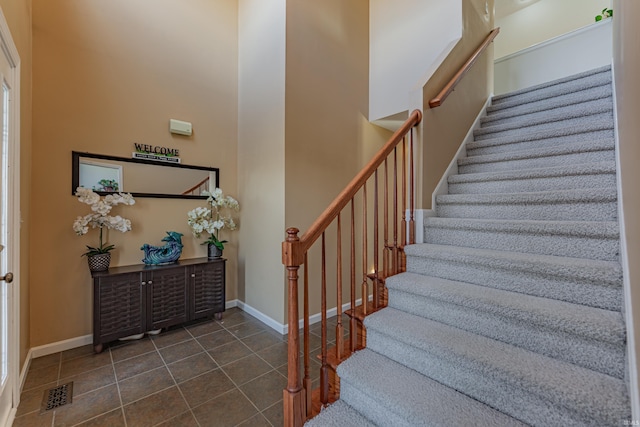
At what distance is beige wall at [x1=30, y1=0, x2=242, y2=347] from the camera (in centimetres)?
247

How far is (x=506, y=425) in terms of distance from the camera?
108 centimetres

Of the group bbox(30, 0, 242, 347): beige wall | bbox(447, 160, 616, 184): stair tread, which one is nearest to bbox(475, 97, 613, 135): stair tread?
bbox(447, 160, 616, 184): stair tread

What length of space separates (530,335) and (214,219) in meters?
3.20

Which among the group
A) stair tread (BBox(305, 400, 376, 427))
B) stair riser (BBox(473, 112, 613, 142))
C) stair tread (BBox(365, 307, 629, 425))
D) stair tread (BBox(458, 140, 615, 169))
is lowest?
stair tread (BBox(305, 400, 376, 427))

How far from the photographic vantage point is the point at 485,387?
46.9 inches

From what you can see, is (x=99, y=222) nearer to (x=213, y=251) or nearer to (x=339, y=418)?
(x=213, y=251)

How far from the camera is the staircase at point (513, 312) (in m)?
1.11

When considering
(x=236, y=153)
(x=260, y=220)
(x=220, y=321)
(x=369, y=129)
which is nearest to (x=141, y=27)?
(x=236, y=153)

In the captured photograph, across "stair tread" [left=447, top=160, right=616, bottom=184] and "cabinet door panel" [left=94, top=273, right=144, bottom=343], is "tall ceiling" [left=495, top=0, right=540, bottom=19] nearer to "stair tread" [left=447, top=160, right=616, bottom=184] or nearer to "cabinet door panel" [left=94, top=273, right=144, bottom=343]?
"stair tread" [left=447, top=160, right=616, bottom=184]

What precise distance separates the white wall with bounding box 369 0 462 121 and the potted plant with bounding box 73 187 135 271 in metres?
3.29

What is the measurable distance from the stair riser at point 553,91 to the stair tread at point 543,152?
3.39ft

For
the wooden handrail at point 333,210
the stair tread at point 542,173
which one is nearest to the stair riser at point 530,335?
the wooden handrail at point 333,210

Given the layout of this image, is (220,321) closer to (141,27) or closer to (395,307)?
(395,307)

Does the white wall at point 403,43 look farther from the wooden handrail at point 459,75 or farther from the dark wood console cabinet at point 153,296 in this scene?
the dark wood console cabinet at point 153,296
